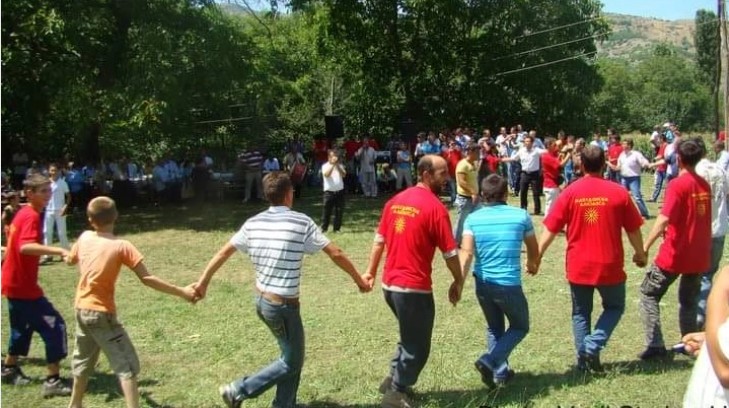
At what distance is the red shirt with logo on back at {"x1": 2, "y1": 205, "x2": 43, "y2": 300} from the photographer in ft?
19.6

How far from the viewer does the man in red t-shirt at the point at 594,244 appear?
5898mm

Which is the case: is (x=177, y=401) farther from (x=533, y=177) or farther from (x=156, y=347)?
(x=533, y=177)

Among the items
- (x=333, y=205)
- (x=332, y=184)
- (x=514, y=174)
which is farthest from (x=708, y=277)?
(x=514, y=174)

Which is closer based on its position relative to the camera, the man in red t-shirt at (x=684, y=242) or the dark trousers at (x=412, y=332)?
the dark trousers at (x=412, y=332)

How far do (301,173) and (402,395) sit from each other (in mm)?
17445

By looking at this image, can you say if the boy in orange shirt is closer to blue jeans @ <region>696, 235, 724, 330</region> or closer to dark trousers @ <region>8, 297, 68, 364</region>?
dark trousers @ <region>8, 297, 68, 364</region>

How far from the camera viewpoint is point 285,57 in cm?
4144

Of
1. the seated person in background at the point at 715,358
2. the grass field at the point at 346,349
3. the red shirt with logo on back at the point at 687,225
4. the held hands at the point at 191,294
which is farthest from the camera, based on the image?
the red shirt with logo on back at the point at 687,225

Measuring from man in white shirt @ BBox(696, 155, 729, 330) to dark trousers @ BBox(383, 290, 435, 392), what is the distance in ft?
9.68

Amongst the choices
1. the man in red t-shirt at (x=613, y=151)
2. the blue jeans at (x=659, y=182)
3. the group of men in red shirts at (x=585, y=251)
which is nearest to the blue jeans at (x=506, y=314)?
the group of men in red shirts at (x=585, y=251)

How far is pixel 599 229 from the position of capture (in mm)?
5906

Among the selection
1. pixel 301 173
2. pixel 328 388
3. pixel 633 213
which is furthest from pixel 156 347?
pixel 301 173

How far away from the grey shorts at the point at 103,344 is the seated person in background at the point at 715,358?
3.68 m

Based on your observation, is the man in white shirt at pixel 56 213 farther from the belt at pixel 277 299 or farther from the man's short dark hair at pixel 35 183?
the belt at pixel 277 299
